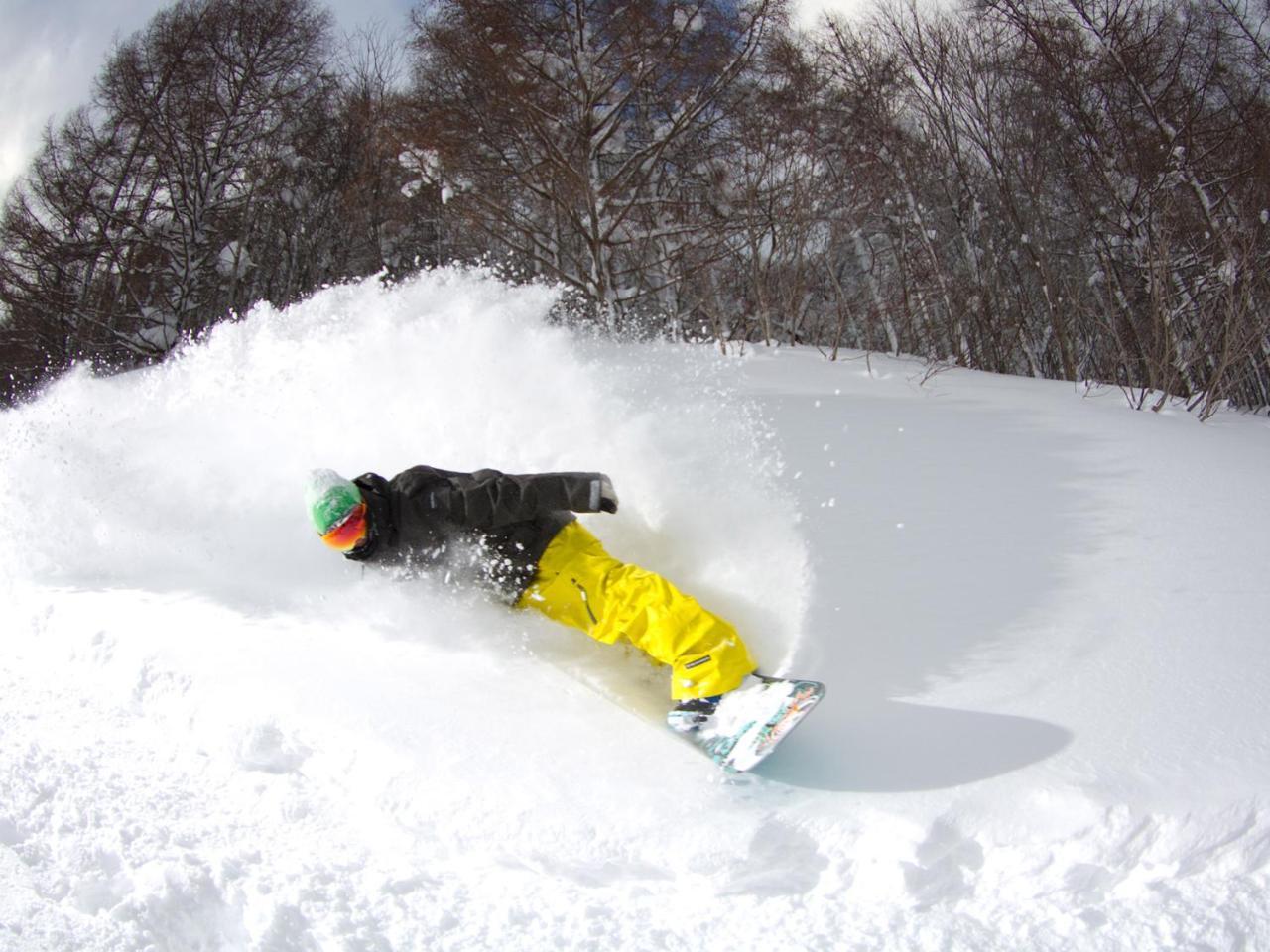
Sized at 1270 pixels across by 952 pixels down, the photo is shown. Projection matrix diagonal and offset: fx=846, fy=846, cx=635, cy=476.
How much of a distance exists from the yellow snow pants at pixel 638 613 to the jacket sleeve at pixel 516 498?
5.3 inches

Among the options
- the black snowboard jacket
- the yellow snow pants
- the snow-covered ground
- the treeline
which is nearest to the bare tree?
the treeline

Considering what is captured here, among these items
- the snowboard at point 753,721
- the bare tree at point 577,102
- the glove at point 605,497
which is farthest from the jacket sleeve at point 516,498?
the bare tree at point 577,102

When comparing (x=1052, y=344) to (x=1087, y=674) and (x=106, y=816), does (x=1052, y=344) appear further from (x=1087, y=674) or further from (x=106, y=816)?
(x=106, y=816)

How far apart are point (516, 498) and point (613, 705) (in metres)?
0.78

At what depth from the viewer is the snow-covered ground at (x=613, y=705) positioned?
1671 mm

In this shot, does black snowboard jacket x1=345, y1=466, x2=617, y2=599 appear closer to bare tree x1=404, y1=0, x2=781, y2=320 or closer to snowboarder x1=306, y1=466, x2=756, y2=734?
snowboarder x1=306, y1=466, x2=756, y2=734

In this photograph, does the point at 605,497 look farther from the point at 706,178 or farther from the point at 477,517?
the point at 706,178

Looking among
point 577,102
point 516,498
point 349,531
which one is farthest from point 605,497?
point 577,102

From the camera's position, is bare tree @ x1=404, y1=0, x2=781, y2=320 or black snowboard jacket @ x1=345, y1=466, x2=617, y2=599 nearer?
black snowboard jacket @ x1=345, y1=466, x2=617, y2=599

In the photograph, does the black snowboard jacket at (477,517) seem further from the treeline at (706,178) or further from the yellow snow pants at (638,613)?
the treeline at (706,178)

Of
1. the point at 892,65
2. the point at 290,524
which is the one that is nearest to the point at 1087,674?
the point at 290,524

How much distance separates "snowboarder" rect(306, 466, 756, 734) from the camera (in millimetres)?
2650

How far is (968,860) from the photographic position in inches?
67.6

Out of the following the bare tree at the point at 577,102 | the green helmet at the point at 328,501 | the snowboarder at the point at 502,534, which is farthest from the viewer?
the bare tree at the point at 577,102
